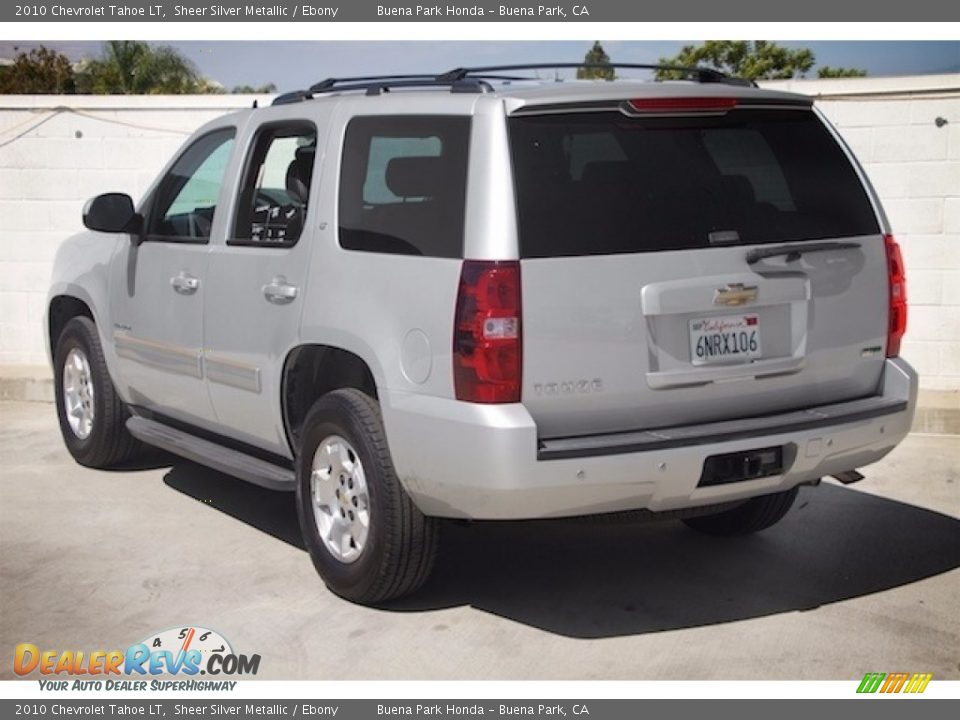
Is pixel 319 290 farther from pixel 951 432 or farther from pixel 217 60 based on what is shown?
pixel 217 60

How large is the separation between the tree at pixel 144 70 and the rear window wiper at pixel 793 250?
35.5m

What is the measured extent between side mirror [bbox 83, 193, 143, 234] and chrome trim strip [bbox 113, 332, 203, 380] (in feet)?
1.91

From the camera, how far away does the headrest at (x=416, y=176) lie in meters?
5.07

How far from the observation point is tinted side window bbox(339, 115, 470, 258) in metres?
4.96

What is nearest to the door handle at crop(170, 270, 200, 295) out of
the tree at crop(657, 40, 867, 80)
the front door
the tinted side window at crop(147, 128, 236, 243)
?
the front door

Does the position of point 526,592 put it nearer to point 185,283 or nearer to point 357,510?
point 357,510

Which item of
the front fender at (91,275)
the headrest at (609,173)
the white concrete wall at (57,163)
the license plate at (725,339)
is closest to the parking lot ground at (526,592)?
the license plate at (725,339)

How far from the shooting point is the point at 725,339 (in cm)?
501

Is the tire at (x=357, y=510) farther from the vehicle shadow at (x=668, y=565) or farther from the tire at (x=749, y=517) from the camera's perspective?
the tire at (x=749, y=517)

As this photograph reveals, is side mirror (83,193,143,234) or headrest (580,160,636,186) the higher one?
headrest (580,160,636,186)

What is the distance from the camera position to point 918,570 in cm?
591

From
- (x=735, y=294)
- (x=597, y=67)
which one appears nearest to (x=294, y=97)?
(x=597, y=67)

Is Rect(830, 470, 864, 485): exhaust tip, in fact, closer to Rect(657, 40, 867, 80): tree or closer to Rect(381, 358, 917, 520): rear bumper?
Rect(381, 358, 917, 520): rear bumper
